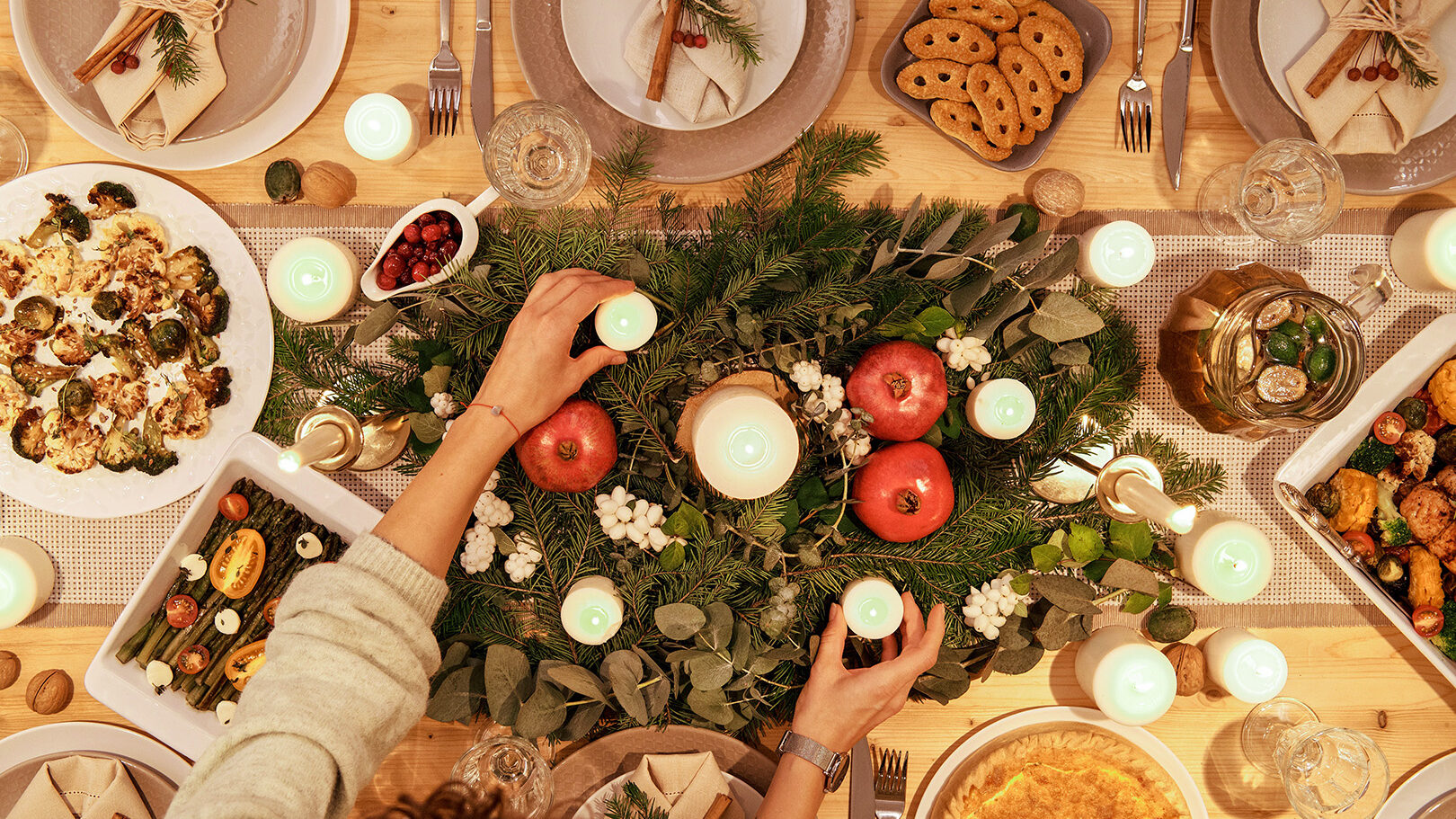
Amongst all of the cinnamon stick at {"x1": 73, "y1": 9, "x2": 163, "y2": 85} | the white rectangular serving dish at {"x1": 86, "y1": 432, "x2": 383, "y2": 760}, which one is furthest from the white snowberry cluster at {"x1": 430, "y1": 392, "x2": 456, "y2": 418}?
the cinnamon stick at {"x1": 73, "y1": 9, "x2": 163, "y2": 85}

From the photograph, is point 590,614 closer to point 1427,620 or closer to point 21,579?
point 21,579

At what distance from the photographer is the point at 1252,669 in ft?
3.75

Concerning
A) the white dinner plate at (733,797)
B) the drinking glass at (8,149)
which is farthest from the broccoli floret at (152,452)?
the white dinner plate at (733,797)

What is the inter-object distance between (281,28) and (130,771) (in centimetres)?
109

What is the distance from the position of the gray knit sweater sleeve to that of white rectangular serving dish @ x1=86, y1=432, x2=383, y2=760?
271 millimetres

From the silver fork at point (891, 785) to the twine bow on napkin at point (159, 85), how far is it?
1.34m

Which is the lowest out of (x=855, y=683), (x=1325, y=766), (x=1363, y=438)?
(x=855, y=683)

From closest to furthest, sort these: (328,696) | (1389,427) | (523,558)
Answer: (328,696), (523,558), (1389,427)

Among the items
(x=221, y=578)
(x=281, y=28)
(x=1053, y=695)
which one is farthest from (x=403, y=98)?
(x=1053, y=695)

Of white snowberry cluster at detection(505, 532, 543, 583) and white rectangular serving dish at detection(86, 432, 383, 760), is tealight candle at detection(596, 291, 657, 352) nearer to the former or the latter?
white snowberry cluster at detection(505, 532, 543, 583)

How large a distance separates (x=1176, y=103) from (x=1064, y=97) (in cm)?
19

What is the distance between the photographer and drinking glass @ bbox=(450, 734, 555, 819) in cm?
107

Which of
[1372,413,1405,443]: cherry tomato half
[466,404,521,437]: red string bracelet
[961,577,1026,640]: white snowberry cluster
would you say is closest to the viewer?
[466,404,521,437]: red string bracelet

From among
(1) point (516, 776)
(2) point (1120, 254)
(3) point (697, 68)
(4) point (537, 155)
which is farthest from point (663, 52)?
(1) point (516, 776)
